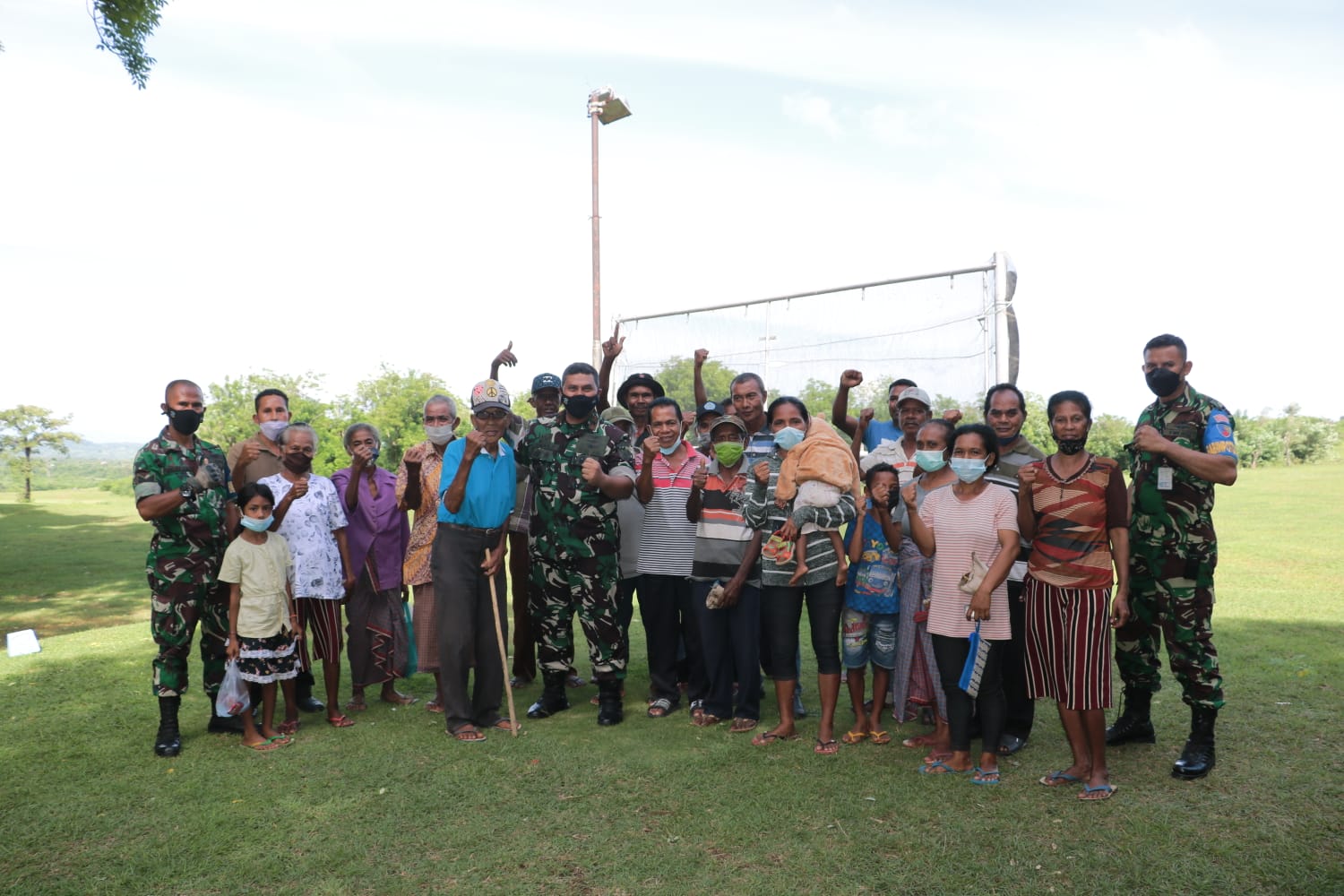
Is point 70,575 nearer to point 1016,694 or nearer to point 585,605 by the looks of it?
point 585,605

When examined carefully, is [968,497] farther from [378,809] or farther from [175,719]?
[175,719]

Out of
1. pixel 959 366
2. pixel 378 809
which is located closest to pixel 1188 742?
pixel 959 366

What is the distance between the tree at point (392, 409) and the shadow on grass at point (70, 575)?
486cm

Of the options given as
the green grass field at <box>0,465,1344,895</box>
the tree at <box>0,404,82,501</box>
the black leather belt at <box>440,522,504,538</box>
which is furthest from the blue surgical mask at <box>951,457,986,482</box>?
the tree at <box>0,404,82,501</box>

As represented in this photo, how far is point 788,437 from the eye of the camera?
503cm

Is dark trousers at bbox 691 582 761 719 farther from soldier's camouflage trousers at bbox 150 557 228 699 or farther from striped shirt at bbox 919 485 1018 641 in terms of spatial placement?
soldier's camouflage trousers at bbox 150 557 228 699

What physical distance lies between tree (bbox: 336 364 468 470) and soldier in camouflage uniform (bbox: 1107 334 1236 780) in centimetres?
1550

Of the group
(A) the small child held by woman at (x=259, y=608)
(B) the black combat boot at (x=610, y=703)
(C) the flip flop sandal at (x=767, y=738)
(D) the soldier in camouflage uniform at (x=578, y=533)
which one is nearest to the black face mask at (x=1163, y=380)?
(C) the flip flop sandal at (x=767, y=738)

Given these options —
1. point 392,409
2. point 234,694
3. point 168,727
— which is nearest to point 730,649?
point 234,694

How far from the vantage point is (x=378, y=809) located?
422 centimetres

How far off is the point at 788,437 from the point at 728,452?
0.42 m

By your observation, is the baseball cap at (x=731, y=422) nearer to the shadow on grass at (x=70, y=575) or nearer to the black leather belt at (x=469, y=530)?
the black leather belt at (x=469, y=530)

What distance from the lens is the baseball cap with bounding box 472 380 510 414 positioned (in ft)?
17.5

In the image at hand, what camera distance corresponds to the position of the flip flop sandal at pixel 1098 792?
4.16 m
